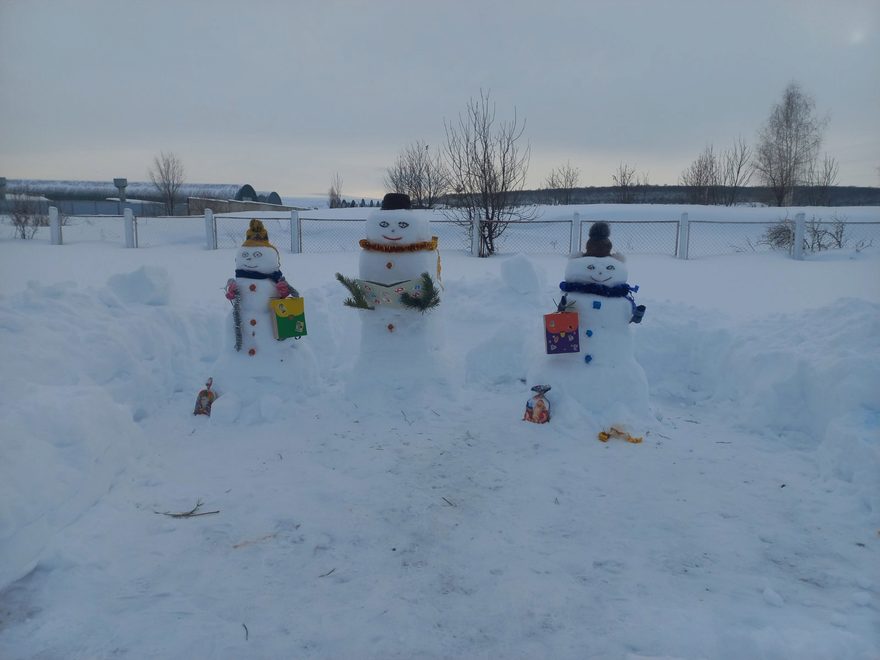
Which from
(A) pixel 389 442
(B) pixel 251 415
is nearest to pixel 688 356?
(A) pixel 389 442

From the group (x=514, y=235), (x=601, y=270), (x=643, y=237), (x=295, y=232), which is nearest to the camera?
(x=601, y=270)

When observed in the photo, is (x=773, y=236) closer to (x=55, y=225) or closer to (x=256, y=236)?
(x=256, y=236)

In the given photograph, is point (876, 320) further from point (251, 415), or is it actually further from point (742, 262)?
point (742, 262)

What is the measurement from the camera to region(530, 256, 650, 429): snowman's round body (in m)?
4.88

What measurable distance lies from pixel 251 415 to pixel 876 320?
212 inches

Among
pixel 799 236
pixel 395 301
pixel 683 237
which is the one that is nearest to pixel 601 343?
pixel 395 301

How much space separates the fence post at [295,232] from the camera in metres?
13.9

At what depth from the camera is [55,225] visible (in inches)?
570

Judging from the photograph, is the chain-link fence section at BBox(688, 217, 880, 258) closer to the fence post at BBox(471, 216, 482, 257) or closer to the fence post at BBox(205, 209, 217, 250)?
the fence post at BBox(471, 216, 482, 257)

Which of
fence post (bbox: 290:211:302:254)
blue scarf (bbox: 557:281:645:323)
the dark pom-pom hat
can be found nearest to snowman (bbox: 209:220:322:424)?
blue scarf (bbox: 557:281:645:323)

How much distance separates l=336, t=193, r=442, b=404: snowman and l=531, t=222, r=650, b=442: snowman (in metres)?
1.21

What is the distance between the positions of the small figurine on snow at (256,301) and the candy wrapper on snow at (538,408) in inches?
82.0

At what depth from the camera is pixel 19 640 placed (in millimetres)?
2416

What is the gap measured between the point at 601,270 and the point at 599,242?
251 millimetres
